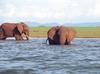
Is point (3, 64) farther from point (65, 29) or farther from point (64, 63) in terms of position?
point (65, 29)

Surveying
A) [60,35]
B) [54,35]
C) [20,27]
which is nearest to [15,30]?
[20,27]

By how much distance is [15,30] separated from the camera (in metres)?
62.9

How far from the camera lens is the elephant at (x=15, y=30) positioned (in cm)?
6153

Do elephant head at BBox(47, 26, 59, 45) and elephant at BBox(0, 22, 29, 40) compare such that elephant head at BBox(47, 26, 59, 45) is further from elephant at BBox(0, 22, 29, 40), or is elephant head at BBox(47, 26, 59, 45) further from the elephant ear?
the elephant ear

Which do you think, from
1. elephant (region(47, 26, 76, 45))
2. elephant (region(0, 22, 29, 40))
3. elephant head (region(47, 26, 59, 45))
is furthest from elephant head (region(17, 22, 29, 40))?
elephant head (region(47, 26, 59, 45))

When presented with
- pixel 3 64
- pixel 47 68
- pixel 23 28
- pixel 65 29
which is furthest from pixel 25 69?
pixel 23 28

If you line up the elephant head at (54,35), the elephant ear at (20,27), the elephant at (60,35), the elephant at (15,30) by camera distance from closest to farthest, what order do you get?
1. the elephant at (60,35)
2. the elephant head at (54,35)
3. the elephant ear at (20,27)
4. the elephant at (15,30)

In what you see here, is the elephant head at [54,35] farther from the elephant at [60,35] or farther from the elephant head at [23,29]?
the elephant head at [23,29]

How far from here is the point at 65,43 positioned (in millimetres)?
46406

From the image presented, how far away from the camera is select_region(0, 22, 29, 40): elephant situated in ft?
202

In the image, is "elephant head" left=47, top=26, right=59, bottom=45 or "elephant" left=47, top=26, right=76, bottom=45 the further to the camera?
"elephant head" left=47, top=26, right=59, bottom=45

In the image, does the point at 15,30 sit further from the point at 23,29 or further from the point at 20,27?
the point at 23,29

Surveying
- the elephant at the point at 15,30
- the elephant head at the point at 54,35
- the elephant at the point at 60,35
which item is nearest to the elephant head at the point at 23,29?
the elephant at the point at 15,30

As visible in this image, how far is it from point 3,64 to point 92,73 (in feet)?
22.2
